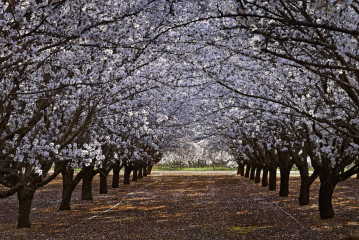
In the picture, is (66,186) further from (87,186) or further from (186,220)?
(186,220)

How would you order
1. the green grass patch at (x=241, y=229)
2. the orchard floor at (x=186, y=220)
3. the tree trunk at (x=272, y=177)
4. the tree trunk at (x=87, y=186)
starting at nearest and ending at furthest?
the orchard floor at (x=186, y=220), the green grass patch at (x=241, y=229), the tree trunk at (x=87, y=186), the tree trunk at (x=272, y=177)

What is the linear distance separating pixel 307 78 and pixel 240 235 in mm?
5832

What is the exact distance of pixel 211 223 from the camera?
17.7 meters

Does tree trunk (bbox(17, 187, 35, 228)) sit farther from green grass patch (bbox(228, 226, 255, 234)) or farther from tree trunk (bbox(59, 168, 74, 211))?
green grass patch (bbox(228, 226, 255, 234))

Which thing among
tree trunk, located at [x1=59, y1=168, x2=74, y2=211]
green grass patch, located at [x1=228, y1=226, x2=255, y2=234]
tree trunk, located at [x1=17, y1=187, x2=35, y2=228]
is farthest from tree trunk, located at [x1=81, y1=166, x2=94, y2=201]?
green grass patch, located at [x1=228, y1=226, x2=255, y2=234]

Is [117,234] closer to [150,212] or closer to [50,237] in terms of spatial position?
[50,237]

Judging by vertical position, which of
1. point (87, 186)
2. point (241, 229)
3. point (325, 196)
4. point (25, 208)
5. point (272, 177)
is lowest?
point (241, 229)

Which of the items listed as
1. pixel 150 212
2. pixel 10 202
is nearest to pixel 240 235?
pixel 150 212

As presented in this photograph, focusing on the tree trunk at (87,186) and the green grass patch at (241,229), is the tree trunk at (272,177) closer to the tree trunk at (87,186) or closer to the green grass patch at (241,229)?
the tree trunk at (87,186)

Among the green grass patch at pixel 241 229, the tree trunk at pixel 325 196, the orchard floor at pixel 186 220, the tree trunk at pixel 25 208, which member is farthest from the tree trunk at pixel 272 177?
the tree trunk at pixel 25 208

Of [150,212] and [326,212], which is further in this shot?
[150,212]

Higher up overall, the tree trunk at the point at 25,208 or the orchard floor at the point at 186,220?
the tree trunk at the point at 25,208

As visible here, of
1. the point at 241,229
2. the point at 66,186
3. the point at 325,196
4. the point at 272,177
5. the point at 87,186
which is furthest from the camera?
the point at 272,177

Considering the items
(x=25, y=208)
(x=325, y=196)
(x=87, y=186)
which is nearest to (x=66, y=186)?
(x=87, y=186)
